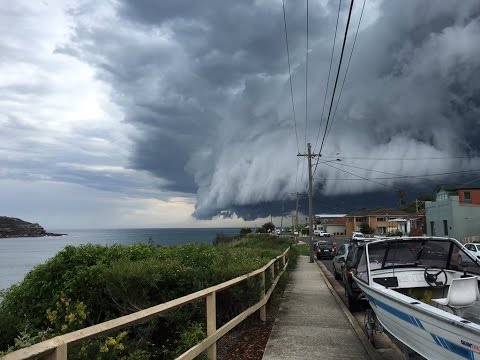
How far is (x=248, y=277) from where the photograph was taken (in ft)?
26.2

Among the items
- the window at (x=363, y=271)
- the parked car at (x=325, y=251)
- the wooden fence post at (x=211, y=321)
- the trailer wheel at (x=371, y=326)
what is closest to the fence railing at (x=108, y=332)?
the wooden fence post at (x=211, y=321)

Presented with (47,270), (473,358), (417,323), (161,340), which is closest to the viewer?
(473,358)

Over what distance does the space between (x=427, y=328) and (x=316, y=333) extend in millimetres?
4178

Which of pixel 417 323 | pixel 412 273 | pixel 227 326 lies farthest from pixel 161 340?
pixel 412 273

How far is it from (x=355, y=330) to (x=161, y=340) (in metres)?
3.88

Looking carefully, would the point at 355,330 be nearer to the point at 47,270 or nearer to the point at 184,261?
the point at 184,261

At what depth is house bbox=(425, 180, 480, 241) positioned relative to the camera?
149 feet

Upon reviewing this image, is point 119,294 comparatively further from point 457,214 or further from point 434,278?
point 457,214

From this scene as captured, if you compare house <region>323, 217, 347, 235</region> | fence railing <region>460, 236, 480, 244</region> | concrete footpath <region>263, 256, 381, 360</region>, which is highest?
A: house <region>323, 217, 347, 235</region>

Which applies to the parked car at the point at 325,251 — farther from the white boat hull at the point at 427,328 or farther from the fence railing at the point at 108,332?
the fence railing at the point at 108,332

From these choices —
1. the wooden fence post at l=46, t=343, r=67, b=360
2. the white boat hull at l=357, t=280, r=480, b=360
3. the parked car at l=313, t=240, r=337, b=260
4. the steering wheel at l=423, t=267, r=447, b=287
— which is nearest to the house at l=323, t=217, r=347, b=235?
the parked car at l=313, t=240, r=337, b=260

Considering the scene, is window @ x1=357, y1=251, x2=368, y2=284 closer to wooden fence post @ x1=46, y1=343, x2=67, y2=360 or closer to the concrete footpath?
the concrete footpath

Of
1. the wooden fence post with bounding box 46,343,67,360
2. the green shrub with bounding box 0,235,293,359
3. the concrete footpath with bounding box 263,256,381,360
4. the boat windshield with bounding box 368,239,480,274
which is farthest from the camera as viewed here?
the boat windshield with bounding box 368,239,480,274

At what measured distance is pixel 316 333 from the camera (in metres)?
8.52
